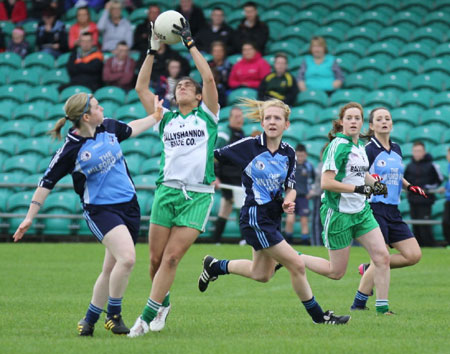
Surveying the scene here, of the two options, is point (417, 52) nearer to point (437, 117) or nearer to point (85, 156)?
point (437, 117)

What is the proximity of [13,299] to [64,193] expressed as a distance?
7625mm

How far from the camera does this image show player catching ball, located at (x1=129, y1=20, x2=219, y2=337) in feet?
23.3

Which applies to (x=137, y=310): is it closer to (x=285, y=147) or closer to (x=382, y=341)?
(x=285, y=147)

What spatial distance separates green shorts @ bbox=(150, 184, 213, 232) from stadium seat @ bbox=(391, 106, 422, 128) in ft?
34.5

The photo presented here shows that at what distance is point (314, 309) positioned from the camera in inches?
294

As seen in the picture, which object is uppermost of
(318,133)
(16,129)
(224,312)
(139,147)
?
(318,133)

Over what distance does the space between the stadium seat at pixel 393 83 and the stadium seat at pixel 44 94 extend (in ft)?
23.8

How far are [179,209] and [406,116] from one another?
10749 mm

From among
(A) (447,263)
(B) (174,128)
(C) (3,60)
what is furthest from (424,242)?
(C) (3,60)

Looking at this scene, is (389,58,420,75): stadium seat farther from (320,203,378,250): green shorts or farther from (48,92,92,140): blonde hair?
(48,92,92,140): blonde hair

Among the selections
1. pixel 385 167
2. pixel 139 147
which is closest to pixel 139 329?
pixel 385 167

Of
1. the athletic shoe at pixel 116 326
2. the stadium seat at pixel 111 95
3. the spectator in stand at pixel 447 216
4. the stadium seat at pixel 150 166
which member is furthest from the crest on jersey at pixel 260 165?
the stadium seat at pixel 111 95

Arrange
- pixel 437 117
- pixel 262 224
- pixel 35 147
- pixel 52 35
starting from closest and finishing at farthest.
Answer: pixel 262 224
pixel 437 117
pixel 35 147
pixel 52 35

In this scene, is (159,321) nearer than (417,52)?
Yes
